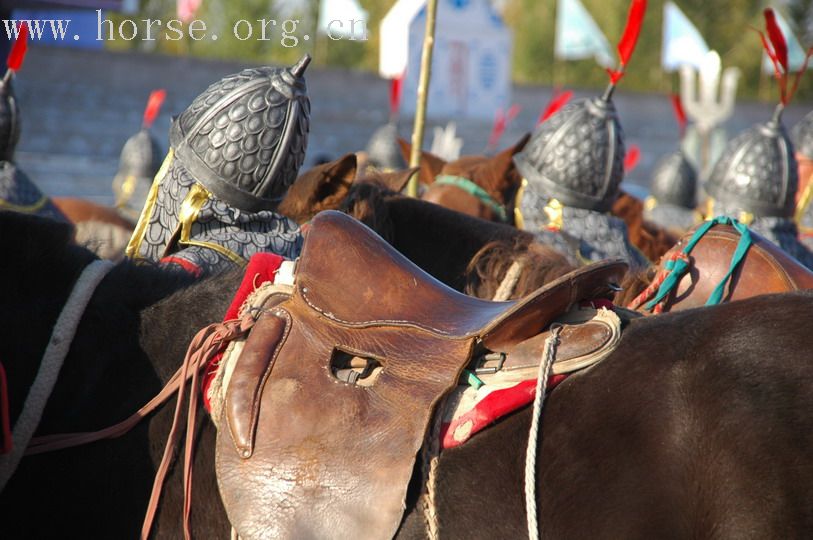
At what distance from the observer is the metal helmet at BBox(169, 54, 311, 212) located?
2.72 meters

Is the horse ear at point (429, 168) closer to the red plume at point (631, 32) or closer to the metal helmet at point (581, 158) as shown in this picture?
the metal helmet at point (581, 158)

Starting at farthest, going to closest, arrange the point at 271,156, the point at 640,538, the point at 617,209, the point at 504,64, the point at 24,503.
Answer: the point at 504,64, the point at 617,209, the point at 271,156, the point at 24,503, the point at 640,538

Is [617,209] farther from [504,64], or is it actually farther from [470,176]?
[504,64]

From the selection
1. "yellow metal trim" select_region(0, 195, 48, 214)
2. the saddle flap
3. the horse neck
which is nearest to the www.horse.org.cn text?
"yellow metal trim" select_region(0, 195, 48, 214)

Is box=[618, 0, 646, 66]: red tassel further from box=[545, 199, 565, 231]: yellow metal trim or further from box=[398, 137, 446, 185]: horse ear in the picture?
box=[398, 137, 446, 185]: horse ear

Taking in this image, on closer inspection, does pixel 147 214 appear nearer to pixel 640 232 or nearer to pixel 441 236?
pixel 441 236

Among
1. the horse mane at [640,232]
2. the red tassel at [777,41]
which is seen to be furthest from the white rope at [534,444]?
the horse mane at [640,232]

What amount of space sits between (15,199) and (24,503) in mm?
3549

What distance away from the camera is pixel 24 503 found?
5.58 feet

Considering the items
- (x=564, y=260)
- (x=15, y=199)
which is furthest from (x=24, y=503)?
(x=15, y=199)

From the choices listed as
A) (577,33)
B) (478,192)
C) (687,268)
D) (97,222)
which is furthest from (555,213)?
(577,33)

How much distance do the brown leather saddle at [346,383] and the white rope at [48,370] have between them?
0.32 m

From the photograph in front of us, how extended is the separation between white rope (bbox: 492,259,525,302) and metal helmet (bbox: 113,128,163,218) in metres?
7.13


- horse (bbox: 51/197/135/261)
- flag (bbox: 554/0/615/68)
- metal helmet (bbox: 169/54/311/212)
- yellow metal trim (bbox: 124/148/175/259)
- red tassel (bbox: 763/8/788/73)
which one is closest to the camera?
metal helmet (bbox: 169/54/311/212)
